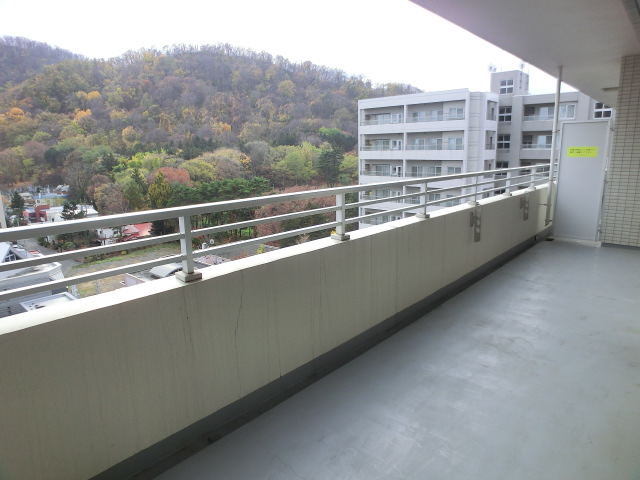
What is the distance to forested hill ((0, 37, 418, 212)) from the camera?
2793mm

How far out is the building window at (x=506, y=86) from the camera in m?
8.28

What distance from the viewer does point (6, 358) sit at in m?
1.24

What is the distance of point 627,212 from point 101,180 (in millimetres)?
6590

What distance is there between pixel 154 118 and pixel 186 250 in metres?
2.29

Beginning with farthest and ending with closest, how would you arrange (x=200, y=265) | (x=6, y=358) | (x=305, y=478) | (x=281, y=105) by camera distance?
(x=281, y=105) < (x=200, y=265) < (x=305, y=478) < (x=6, y=358)

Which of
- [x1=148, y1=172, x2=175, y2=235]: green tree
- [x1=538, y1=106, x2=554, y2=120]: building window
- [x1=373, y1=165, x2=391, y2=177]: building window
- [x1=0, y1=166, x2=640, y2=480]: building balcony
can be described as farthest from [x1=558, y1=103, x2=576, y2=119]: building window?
[x1=148, y1=172, x2=175, y2=235]: green tree

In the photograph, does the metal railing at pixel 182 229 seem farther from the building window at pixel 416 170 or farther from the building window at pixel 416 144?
the building window at pixel 416 144

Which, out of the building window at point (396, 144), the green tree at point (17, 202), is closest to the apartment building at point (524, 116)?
the building window at point (396, 144)

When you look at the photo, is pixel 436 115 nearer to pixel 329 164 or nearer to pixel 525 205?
pixel 525 205

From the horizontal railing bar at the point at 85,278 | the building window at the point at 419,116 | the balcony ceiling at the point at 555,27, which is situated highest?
the balcony ceiling at the point at 555,27

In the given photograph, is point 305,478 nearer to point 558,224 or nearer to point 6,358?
point 6,358

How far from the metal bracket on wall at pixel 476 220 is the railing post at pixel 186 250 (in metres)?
3.22

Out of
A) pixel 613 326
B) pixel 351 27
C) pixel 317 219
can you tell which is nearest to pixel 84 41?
pixel 317 219

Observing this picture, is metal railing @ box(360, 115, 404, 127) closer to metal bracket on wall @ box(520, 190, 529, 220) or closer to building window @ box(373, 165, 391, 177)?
building window @ box(373, 165, 391, 177)
